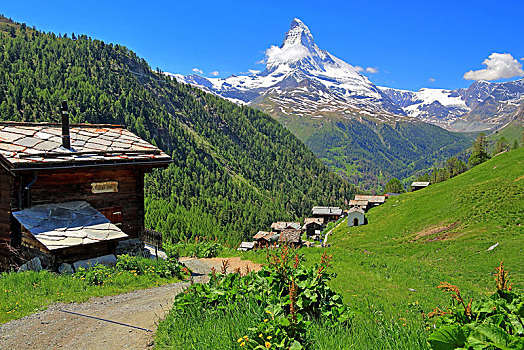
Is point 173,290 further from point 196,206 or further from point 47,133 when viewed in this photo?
point 196,206

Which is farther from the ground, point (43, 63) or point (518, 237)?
point (43, 63)

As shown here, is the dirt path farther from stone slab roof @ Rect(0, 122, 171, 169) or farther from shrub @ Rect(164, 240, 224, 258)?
shrub @ Rect(164, 240, 224, 258)

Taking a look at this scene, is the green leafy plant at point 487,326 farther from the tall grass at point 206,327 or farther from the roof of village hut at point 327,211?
→ the roof of village hut at point 327,211

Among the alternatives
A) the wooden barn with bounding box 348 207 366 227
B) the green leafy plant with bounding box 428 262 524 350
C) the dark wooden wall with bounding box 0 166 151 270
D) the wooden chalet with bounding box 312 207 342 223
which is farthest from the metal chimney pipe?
the wooden chalet with bounding box 312 207 342 223

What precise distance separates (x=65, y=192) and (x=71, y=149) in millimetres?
2280

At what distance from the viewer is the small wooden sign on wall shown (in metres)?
18.0

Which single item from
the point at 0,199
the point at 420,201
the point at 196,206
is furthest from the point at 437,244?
the point at 196,206

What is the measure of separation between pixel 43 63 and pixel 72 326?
233856mm

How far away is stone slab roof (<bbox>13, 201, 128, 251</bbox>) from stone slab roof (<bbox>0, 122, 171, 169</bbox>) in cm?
216

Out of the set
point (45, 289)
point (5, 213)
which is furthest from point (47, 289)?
point (5, 213)

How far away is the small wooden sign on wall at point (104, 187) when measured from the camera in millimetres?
17953

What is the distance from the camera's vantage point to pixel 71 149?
17.5 m

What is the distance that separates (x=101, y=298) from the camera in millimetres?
Answer: 11844

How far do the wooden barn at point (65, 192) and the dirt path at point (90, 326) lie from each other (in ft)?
14.8
